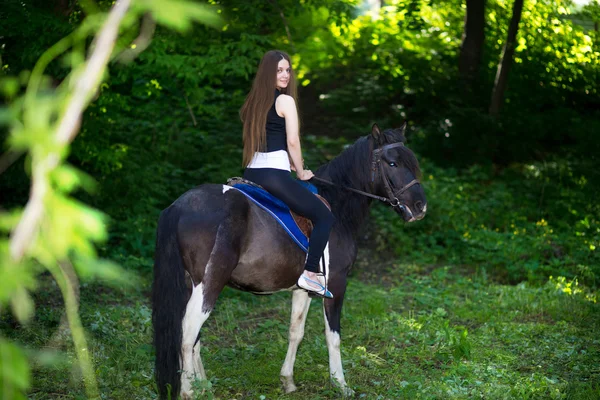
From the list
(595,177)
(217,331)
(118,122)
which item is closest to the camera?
(217,331)

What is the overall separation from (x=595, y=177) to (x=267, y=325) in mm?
8010

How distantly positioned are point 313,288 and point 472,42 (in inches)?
424

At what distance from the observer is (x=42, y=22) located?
685 cm

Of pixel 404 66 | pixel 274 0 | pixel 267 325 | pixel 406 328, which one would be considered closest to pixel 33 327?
pixel 267 325

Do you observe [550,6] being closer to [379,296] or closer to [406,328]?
[379,296]

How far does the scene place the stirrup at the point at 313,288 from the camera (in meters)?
4.81

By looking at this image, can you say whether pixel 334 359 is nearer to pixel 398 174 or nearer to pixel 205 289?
pixel 205 289

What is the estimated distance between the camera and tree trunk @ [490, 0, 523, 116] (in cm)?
1305

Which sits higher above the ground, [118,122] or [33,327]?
[118,122]

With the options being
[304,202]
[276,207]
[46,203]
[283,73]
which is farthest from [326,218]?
[46,203]

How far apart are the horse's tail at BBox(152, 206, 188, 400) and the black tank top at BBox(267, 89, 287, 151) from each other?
0.92 metres

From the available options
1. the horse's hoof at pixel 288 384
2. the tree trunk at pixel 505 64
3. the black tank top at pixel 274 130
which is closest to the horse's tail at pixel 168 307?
the black tank top at pixel 274 130

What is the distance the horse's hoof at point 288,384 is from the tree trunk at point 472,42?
1023 cm

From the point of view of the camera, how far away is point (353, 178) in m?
5.26
